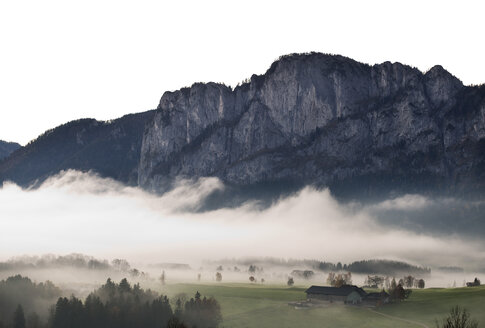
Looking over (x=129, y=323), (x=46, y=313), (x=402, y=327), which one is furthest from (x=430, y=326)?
(x=46, y=313)

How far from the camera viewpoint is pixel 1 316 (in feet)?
577

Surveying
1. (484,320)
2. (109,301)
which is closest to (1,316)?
(109,301)

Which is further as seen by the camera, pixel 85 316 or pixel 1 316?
pixel 85 316

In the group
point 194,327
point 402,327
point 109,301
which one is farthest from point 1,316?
point 402,327

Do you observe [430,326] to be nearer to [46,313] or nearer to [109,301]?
[109,301]

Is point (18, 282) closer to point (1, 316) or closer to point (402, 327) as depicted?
point (1, 316)

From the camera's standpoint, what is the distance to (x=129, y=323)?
19212cm

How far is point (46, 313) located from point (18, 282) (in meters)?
16.0

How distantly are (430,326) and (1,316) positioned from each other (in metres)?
112

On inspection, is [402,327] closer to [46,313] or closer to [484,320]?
[484,320]

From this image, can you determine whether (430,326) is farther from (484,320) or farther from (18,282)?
(18,282)

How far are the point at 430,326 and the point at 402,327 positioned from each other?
7.49 meters

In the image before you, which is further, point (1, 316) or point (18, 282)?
point (18, 282)

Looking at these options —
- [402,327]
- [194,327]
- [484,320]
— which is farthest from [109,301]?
[484,320]
